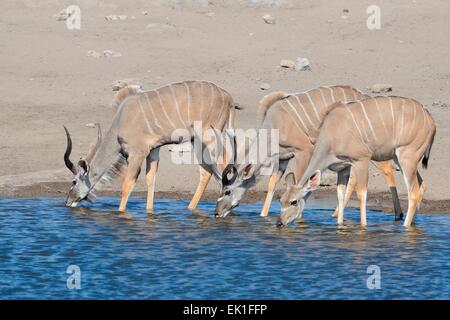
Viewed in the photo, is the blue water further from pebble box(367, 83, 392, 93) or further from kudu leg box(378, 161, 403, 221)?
pebble box(367, 83, 392, 93)

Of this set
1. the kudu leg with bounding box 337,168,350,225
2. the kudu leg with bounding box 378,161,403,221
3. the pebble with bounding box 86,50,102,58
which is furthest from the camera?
the pebble with bounding box 86,50,102,58

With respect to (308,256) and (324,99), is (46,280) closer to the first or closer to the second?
(308,256)

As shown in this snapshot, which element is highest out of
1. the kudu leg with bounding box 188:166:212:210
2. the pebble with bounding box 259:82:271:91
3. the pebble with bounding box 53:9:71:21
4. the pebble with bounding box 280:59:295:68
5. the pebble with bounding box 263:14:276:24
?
the pebble with bounding box 53:9:71:21

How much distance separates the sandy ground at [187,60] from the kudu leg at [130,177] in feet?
3.61

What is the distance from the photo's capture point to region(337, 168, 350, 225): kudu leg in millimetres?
12562

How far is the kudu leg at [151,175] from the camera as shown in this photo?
13.7m

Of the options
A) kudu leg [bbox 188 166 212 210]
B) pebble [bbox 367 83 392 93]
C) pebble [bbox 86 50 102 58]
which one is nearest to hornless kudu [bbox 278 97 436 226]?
kudu leg [bbox 188 166 212 210]

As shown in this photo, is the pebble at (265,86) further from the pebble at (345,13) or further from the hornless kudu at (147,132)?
the hornless kudu at (147,132)

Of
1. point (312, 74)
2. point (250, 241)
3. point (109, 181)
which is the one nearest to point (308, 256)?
point (250, 241)

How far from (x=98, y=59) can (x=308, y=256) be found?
9.86m

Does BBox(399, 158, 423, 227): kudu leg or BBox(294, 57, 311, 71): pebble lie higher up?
BBox(294, 57, 311, 71): pebble

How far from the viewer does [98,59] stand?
20.0m

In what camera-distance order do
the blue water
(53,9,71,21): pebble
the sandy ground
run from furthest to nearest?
(53,9,71,21): pebble < the sandy ground < the blue water

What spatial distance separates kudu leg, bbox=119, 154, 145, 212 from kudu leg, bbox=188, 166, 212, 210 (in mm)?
696
